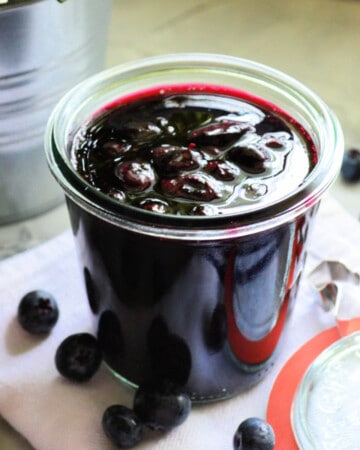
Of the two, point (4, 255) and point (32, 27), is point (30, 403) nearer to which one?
point (4, 255)

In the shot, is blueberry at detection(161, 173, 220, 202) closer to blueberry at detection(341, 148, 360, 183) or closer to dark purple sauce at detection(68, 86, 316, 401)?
dark purple sauce at detection(68, 86, 316, 401)

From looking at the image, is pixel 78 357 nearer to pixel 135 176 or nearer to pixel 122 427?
pixel 122 427

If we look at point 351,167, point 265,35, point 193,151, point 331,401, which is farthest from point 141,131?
point 265,35

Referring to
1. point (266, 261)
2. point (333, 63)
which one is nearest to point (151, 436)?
point (266, 261)

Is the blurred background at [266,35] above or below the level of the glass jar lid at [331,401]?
below

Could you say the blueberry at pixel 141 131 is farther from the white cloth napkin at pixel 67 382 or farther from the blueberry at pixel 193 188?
the white cloth napkin at pixel 67 382

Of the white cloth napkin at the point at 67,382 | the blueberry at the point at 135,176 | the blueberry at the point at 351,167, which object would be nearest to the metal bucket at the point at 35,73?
the white cloth napkin at the point at 67,382
